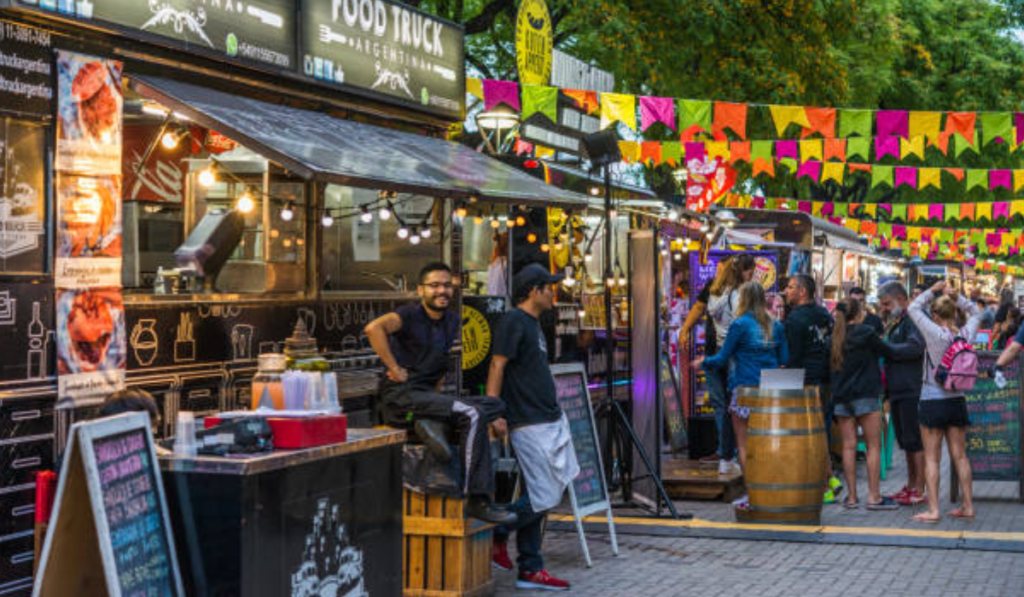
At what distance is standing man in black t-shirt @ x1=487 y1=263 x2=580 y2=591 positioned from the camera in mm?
8336

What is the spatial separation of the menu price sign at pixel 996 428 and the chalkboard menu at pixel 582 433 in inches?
180

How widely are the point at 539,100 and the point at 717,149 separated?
8.50 m

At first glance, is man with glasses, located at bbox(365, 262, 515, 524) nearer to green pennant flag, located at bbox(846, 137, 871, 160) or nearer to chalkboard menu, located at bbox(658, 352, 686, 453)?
chalkboard menu, located at bbox(658, 352, 686, 453)

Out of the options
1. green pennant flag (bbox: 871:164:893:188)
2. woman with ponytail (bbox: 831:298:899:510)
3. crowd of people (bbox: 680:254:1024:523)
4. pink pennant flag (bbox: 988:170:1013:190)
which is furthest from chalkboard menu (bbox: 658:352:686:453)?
pink pennant flag (bbox: 988:170:1013:190)

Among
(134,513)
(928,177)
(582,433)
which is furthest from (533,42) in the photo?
(928,177)

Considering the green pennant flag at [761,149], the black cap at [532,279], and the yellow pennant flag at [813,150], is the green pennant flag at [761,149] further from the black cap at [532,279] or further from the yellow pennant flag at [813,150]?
the black cap at [532,279]

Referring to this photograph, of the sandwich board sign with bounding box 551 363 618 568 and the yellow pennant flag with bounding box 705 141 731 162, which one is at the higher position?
the yellow pennant flag with bounding box 705 141 731 162

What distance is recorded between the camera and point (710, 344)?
1527cm

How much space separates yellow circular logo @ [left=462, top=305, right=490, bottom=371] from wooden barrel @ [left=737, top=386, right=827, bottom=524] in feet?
9.90

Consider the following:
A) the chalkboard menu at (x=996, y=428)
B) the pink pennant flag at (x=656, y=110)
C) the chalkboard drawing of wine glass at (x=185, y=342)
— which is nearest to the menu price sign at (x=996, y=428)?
the chalkboard menu at (x=996, y=428)

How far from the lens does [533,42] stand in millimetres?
13844

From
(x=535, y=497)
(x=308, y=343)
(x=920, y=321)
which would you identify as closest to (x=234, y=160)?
(x=308, y=343)

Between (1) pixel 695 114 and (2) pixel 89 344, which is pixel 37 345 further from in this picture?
(1) pixel 695 114

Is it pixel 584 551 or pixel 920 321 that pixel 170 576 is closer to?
pixel 584 551
